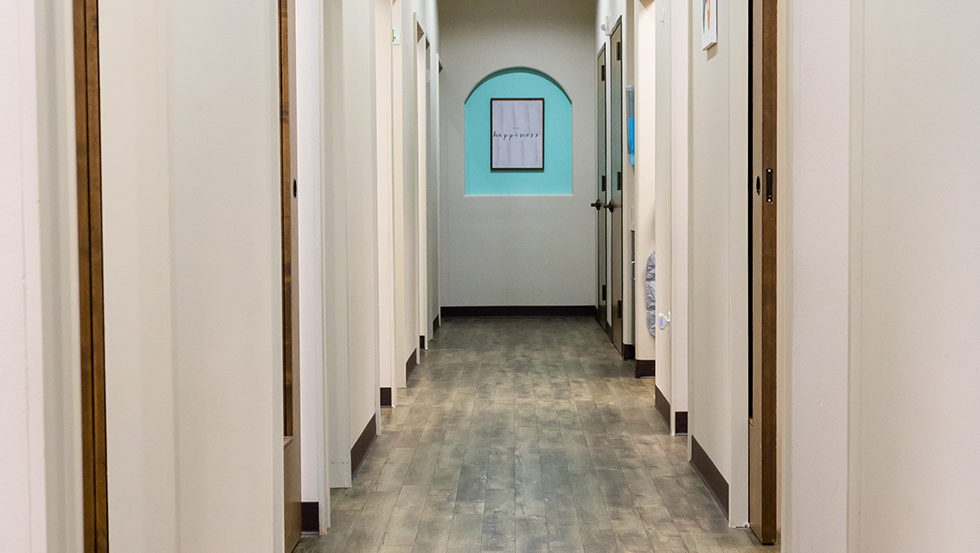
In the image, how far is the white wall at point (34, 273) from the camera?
3.33ft

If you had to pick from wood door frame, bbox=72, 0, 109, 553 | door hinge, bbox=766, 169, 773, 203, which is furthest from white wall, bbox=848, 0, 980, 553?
wood door frame, bbox=72, 0, 109, 553

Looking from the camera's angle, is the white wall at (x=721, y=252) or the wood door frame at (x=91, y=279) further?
the white wall at (x=721, y=252)

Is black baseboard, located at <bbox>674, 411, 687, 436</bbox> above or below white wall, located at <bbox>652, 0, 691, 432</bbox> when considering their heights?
below

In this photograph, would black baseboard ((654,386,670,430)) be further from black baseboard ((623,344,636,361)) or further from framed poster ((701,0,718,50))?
framed poster ((701,0,718,50))

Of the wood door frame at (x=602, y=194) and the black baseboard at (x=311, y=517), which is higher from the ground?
the wood door frame at (x=602, y=194)

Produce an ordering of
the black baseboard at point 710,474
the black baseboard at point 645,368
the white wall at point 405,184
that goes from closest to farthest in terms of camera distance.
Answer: the black baseboard at point 710,474 → the white wall at point 405,184 → the black baseboard at point 645,368

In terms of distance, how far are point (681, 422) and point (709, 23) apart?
167 cm

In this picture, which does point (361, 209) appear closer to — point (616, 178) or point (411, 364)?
point (411, 364)

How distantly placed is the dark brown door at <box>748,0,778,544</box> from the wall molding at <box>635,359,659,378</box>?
7.97ft

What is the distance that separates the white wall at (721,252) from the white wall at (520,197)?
4.61 metres

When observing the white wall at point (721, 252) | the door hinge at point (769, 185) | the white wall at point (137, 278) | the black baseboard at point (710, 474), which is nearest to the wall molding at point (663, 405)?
the black baseboard at point (710, 474)

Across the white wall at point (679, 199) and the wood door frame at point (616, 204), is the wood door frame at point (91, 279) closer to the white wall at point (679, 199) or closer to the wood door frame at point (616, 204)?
the white wall at point (679, 199)

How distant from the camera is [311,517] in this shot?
8.38ft

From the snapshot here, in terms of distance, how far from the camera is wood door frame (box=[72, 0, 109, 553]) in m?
1.14
